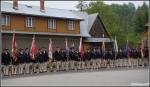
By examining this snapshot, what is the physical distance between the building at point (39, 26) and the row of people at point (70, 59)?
733 centimetres

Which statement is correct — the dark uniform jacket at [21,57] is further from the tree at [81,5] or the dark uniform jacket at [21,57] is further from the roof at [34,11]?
the tree at [81,5]

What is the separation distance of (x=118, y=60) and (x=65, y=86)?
40.7ft

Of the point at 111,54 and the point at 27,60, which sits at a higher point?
the point at 111,54

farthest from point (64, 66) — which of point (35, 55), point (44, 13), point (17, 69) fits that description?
point (44, 13)

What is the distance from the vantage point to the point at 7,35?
24.2 meters

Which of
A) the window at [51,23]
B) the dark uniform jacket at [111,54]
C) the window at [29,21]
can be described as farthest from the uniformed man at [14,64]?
the window at [51,23]

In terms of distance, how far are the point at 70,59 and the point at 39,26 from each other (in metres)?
9.51

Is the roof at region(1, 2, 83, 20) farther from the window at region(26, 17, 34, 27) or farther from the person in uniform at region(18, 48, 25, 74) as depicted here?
the person in uniform at region(18, 48, 25, 74)

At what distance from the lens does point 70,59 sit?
1900 cm

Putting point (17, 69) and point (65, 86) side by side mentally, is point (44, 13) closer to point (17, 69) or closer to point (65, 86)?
point (17, 69)

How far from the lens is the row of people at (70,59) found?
15734 millimetres

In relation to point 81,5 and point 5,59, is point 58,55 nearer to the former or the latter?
point 5,59

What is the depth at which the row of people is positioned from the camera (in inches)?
619

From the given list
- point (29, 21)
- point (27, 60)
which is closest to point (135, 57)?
point (27, 60)
